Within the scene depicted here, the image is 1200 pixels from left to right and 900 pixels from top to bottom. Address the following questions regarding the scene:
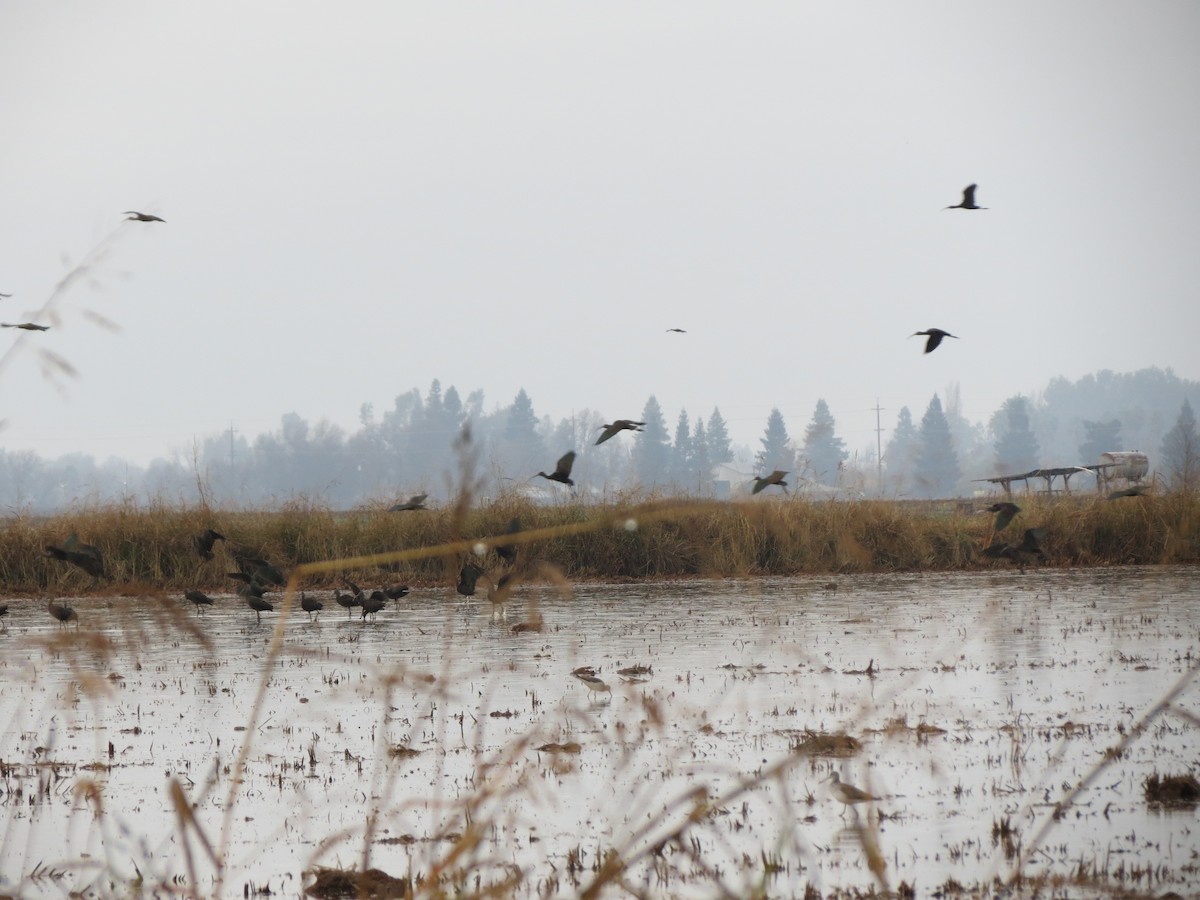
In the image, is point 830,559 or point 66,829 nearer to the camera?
point 66,829

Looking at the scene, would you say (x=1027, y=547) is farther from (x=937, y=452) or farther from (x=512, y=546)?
(x=937, y=452)

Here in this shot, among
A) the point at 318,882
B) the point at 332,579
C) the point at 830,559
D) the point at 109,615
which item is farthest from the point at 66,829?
the point at 830,559

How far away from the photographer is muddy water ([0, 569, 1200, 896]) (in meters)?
4.31

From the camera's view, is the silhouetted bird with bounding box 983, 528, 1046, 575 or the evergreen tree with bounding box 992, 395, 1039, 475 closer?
the silhouetted bird with bounding box 983, 528, 1046, 575

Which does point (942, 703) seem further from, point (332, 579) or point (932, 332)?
point (332, 579)

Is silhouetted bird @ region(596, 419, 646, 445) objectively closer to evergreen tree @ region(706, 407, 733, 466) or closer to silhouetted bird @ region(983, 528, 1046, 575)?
silhouetted bird @ region(983, 528, 1046, 575)

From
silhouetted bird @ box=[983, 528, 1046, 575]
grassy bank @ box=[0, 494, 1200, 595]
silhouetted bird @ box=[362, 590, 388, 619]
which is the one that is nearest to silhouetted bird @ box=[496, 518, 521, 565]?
silhouetted bird @ box=[362, 590, 388, 619]

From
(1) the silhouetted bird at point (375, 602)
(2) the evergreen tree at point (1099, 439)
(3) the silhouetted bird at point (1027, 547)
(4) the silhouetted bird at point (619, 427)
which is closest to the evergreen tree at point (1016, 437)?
(2) the evergreen tree at point (1099, 439)

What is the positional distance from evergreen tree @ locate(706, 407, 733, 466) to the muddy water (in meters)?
117

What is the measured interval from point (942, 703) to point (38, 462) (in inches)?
5111

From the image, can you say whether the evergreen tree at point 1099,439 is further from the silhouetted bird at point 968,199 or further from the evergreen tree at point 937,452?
the silhouetted bird at point 968,199

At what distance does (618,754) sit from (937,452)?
120416mm

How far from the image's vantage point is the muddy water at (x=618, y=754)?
4.31 meters

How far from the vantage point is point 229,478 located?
114 metres
